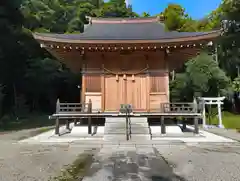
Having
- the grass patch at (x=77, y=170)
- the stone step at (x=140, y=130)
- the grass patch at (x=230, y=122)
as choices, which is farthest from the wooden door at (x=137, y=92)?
the grass patch at (x=230, y=122)

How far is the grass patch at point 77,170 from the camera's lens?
173 inches

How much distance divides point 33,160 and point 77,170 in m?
1.61

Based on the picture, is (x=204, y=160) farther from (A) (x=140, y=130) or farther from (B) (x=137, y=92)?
(B) (x=137, y=92)

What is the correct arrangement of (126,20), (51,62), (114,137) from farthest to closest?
(51,62), (126,20), (114,137)

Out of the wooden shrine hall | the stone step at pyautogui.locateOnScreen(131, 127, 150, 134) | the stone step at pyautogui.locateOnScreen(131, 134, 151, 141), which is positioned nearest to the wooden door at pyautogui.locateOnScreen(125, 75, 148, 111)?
the wooden shrine hall

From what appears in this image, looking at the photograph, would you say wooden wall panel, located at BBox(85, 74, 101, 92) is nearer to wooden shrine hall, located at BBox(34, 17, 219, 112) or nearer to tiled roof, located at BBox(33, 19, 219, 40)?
wooden shrine hall, located at BBox(34, 17, 219, 112)

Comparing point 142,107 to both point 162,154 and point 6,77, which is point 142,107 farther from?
point 6,77

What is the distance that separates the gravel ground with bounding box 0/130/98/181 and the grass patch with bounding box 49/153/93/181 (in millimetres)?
157

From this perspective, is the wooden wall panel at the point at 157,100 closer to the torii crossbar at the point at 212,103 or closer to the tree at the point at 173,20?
the torii crossbar at the point at 212,103

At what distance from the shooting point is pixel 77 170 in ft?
16.2

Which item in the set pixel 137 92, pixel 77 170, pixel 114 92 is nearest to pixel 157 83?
pixel 137 92

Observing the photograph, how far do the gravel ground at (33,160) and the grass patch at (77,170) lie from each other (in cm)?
16

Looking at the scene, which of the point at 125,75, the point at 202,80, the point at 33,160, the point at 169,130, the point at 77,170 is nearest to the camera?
the point at 77,170

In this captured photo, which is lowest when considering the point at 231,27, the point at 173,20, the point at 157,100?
the point at 157,100
